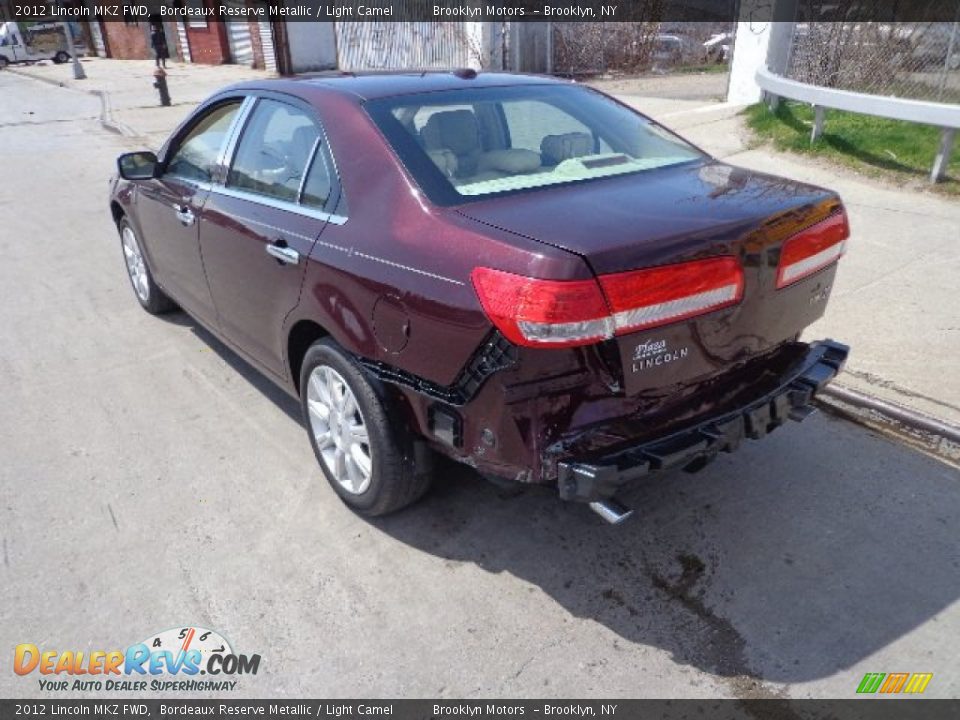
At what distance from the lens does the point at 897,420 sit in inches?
147

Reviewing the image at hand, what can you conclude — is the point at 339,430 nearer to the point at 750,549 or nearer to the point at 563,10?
the point at 750,549

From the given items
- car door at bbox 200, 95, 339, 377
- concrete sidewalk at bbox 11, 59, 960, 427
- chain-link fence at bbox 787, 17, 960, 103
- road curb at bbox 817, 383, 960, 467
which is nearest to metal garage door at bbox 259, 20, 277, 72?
concrete sidewalk at bbox 11, 59, 960, 427

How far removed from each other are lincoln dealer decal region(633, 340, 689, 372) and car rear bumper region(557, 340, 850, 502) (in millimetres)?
263

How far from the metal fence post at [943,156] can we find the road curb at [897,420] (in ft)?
14.9

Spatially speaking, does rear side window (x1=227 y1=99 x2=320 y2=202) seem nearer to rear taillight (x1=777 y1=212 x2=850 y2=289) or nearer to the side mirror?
the side mirror

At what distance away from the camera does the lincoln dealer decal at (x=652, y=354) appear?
2346 mm

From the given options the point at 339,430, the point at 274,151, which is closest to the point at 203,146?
the point at 274,151

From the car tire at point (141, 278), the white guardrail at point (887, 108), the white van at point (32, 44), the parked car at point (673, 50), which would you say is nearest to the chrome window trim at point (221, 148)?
the car tire at point (141, 278)

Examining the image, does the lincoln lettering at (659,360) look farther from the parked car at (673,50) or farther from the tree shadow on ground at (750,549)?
the parked car at (673,50)

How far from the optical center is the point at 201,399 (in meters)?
4.26

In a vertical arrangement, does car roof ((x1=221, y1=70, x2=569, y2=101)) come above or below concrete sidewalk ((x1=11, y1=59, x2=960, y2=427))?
above

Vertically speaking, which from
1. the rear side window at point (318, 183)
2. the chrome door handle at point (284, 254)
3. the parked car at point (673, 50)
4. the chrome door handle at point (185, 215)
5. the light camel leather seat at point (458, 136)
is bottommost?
the parked car at point (673, 50)

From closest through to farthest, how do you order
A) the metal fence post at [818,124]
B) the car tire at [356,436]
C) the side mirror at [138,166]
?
the car tire at [356,436] < the side mirror at [138,166] < the metal fence post at [818,124]

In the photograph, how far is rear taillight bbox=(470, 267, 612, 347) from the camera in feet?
7.21
